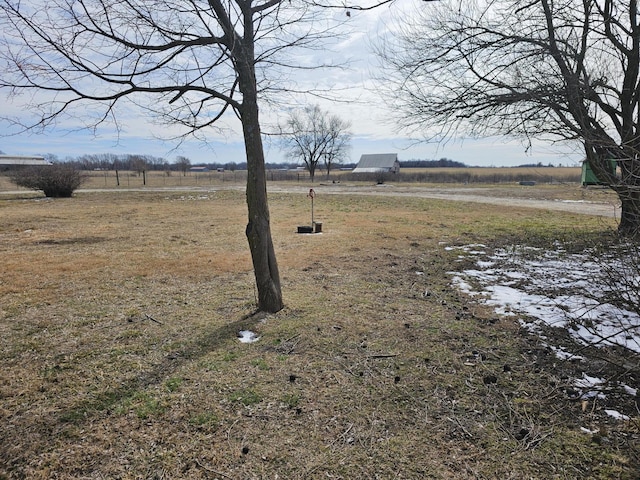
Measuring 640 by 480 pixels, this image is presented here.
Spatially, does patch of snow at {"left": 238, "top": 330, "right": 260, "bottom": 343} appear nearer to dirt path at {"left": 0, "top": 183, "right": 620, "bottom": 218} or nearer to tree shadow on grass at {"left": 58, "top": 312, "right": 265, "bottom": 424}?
tree shadow on grass at {"left": 58, "top": 312, "right": 265, "bottom": 424}

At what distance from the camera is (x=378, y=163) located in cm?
7194

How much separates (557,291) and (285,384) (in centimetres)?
424

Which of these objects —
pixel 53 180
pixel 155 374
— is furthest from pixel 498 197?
pixel 53 180

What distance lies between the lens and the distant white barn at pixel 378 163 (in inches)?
2739

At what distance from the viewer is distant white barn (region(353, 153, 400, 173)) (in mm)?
69562

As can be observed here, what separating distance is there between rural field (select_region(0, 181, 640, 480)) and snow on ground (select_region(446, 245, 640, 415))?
268mm

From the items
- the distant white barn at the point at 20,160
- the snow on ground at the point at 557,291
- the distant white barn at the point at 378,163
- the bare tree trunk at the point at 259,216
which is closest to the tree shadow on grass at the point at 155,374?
the bare tree trunk at the point at 259,216

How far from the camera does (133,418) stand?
2.64m

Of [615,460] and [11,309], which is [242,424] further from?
[11,309]

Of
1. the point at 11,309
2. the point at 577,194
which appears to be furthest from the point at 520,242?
the point at 577,194

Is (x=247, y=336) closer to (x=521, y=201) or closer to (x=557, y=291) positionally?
(x=557, y=291)

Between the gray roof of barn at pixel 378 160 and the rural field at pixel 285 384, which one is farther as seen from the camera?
the gray roof of barn at pixel 378 160

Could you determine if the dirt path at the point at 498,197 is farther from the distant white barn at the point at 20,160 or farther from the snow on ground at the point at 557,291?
the distant white barn at the point at 20,160

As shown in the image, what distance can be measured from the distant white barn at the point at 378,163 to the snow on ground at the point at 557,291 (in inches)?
2444
